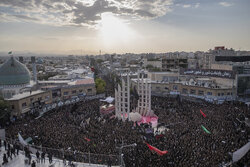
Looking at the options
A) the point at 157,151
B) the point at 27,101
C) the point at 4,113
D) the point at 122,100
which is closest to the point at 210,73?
the point at 122,100

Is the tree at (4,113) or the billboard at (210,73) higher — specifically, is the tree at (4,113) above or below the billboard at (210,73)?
below

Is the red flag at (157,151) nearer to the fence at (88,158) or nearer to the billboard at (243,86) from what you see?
A: the fence at (88,158)

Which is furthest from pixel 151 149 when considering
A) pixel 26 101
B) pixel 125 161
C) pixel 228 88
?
pixel 228 88

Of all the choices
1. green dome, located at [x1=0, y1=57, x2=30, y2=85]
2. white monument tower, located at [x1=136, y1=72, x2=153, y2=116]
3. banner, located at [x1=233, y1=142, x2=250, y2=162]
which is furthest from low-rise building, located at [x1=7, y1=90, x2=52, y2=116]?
banner, located at [x1=233, y1=142, x2=250, y2=162]

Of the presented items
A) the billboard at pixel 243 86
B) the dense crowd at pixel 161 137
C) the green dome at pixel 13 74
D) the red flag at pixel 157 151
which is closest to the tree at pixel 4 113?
the dense crowd at pixel 161 137

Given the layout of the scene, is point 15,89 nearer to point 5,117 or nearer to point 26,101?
point 26,101

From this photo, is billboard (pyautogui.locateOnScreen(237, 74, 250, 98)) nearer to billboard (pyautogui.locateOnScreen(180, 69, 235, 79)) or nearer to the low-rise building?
billboard (pyautogui.locateOnScreen(180, 69, 235, 79))

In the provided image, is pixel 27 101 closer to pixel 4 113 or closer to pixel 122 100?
pixel 4 113
